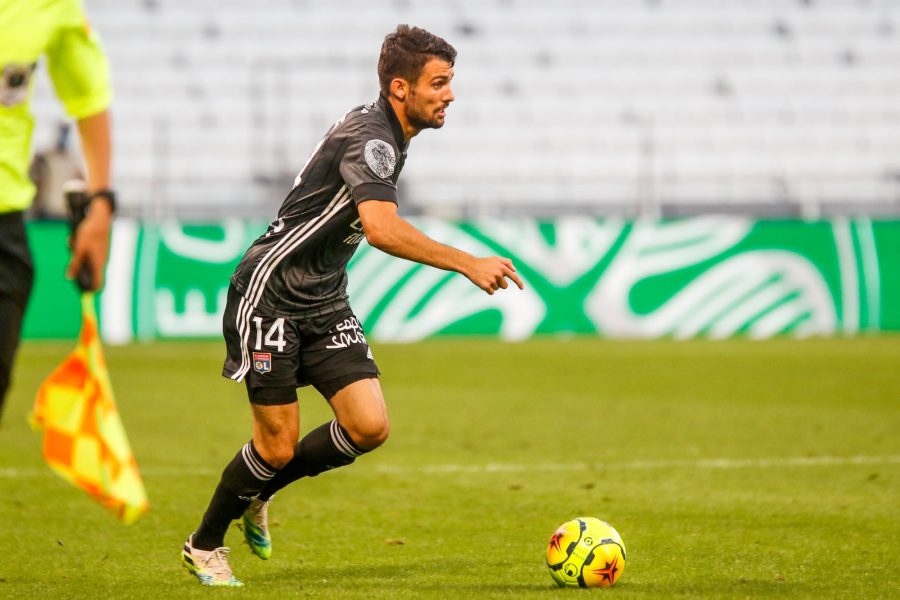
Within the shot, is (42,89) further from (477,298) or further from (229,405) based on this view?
(229,405)

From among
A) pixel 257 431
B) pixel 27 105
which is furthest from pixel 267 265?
pixel 27 105

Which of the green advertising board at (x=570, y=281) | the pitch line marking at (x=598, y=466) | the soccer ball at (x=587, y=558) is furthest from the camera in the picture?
the green advertising board at (x=570, y=281)

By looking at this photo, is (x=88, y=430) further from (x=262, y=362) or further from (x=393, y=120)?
(x=393, y=120)

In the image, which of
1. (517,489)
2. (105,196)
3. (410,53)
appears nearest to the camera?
(105,196)

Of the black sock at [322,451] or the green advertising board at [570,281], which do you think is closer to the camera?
the black sock at [322,451]

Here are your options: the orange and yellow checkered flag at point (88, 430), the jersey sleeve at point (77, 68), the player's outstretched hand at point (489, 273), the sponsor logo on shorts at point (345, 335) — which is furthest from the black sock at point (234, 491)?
the jersey sleeve at point (77, 68)

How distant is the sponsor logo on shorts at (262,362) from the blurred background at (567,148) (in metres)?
11.1

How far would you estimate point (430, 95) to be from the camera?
16.9 feet

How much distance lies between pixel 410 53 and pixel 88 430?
6.26ft

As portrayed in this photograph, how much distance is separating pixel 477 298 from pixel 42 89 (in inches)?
319

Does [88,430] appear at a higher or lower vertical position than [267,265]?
lower

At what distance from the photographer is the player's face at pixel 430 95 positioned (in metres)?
5.15

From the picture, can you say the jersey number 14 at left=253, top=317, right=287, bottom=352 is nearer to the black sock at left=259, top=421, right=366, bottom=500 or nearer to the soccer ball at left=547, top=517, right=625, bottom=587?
the black sock at left=259, top=421, right=366, bottom=500

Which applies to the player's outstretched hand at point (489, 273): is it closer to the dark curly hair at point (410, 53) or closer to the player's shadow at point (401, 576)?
the dark curly hair at point (410, 53)
